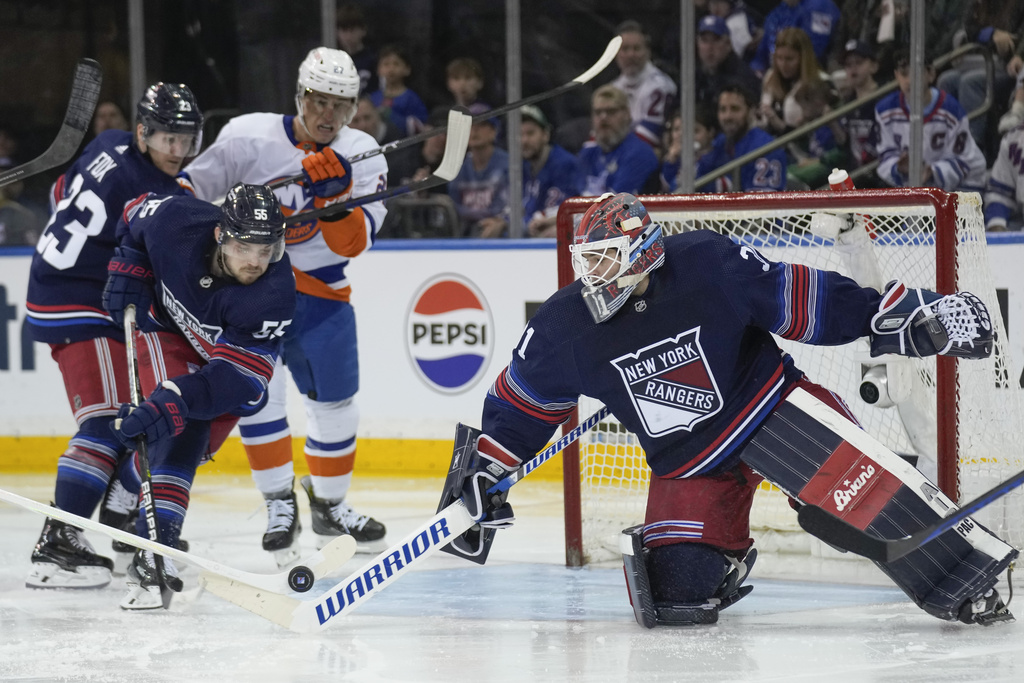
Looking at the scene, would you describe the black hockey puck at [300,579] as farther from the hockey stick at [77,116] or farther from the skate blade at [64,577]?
the hockey stick at [77,116]

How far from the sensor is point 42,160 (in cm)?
327

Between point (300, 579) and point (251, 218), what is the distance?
77 centimetres

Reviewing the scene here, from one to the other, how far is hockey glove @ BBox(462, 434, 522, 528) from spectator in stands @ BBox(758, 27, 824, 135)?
2.40 metres

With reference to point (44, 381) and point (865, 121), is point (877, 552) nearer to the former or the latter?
point (865, 121)

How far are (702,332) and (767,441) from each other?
0.86ft

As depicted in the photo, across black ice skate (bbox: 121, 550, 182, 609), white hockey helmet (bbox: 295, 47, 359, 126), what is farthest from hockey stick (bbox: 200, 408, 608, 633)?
white hockey helmet (bbox: 295, 47, 359, 126)

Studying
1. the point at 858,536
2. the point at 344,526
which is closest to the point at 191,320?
the point at 344,526

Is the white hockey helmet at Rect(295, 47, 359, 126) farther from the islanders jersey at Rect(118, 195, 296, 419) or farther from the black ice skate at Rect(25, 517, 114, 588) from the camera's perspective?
the black ice skate at Rect(25, 517, 114, 588)

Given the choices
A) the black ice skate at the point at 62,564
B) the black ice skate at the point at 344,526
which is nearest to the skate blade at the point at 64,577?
the black ice skate at the point at 62,564

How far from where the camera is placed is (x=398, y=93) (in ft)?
16.8

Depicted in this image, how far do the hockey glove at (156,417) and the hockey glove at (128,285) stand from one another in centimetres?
31

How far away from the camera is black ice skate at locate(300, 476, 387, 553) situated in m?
3.58

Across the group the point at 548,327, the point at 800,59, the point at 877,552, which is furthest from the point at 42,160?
the point at 800,59

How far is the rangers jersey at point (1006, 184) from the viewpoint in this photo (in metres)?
4.25
